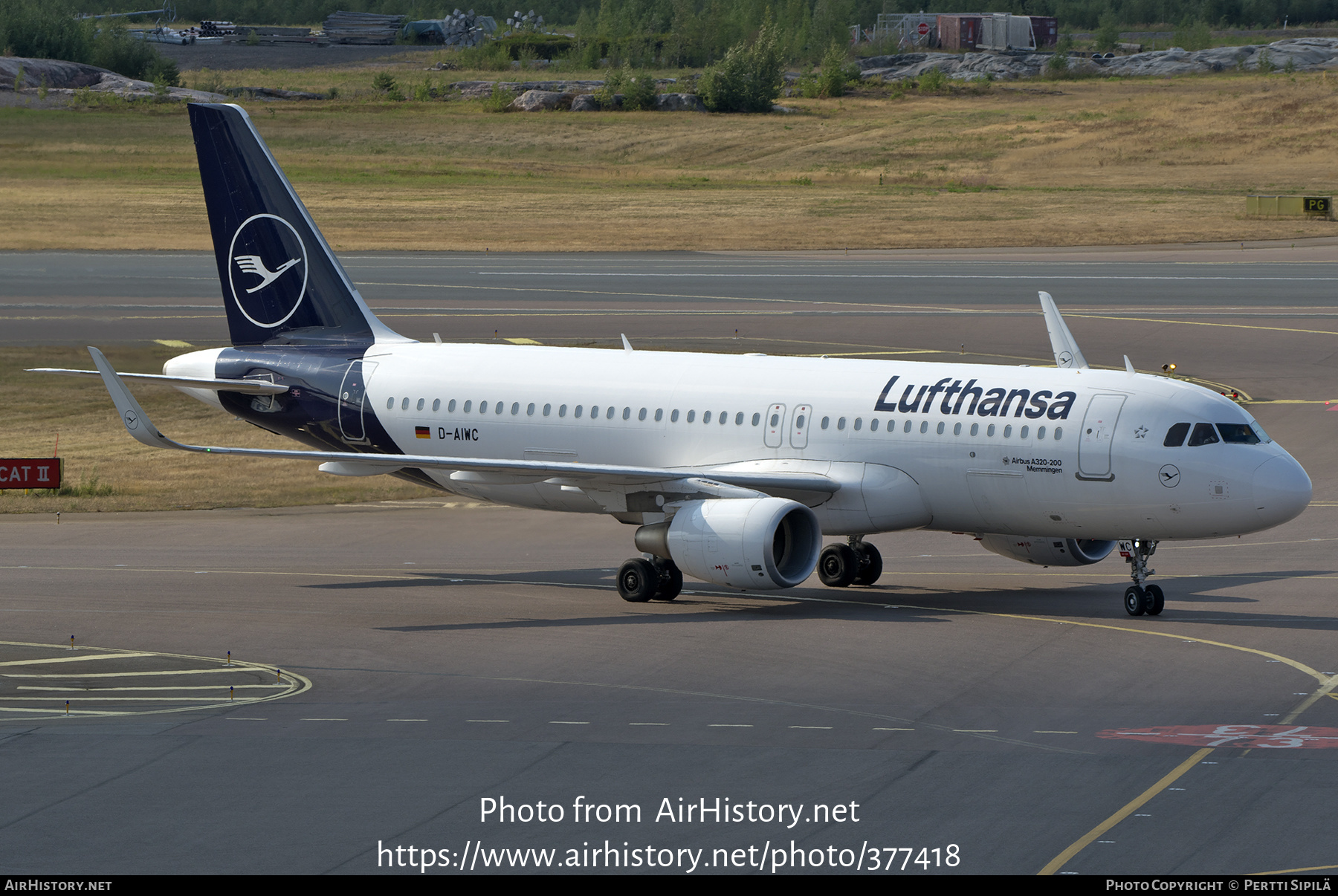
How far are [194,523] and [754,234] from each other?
64.8 meters

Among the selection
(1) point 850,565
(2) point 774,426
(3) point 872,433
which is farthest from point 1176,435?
(2) point 774,426

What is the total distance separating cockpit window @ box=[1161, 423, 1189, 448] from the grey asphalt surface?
10.6 ft

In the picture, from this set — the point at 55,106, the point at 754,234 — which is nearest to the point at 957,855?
the point at 754,234

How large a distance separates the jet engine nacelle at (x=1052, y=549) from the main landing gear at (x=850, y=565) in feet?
7.57

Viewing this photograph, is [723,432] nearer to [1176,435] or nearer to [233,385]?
[1176,435]

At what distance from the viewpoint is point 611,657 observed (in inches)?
1147

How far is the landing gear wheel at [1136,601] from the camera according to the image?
32.1m

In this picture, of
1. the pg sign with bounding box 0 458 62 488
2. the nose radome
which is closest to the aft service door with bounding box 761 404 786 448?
the nose radome

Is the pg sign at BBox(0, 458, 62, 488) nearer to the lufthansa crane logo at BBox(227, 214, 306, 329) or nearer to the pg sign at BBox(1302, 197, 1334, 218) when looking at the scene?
the lufthansa crane logo at BBox(227, 214, 306, 329)

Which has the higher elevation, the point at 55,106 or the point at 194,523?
the point at 55,106

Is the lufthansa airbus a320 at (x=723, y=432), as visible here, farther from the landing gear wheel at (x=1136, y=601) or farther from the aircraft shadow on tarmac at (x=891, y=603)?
the aircraft shadow on tarmac at (x=891, y=603)

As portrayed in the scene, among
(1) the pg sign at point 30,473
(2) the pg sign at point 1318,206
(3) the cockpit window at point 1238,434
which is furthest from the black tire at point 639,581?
(2) the pg sign at point 1318,206

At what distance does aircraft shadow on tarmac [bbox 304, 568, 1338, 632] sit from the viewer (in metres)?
32.2

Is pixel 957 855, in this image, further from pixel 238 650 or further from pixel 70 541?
pixel 70 541
